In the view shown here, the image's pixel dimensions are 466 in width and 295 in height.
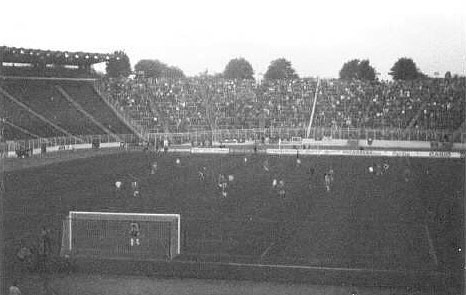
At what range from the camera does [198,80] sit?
88625 mm

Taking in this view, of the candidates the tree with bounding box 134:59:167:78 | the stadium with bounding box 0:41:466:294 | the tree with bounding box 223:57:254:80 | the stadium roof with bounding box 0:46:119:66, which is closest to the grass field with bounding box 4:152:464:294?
the stadium with bounding box 0:41:466:294

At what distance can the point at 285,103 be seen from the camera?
279ft

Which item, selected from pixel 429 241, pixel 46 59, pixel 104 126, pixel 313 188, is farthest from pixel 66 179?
pixel 46 59

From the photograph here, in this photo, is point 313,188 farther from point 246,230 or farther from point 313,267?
point 313,267

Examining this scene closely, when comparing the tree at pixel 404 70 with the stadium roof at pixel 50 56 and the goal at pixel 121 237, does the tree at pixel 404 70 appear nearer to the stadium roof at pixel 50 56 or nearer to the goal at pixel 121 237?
the stadium roof at pixel 50 56

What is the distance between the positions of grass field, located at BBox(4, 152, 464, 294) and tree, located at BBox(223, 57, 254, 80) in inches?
4352

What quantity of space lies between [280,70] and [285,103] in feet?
253

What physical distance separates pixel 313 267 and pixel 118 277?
19.8ft

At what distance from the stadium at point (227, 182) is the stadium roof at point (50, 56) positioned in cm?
23

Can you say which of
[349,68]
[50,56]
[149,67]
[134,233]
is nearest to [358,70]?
[349,68]

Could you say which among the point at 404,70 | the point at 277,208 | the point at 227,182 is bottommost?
the point at 277,208

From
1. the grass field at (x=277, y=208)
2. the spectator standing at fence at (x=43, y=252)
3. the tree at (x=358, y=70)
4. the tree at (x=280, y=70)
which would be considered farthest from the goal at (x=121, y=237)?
the tree at (x=280, y=70)

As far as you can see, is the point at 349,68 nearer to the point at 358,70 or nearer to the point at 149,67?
the point at 358,70

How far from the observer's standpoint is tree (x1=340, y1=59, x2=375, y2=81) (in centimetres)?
13675
